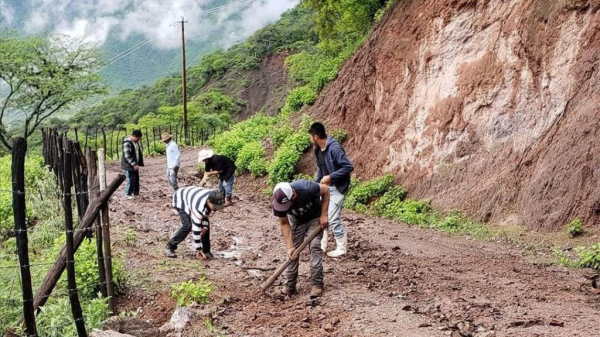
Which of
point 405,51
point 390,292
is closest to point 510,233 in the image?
point 390,292

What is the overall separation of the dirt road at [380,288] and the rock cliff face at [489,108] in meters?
1.48

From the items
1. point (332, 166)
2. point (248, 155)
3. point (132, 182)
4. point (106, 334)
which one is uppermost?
point (332, 166)

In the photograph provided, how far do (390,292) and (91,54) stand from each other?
30150 millimetres

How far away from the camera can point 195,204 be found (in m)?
8.40

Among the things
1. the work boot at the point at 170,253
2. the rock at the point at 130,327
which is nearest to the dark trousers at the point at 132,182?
the work boot at the point at 170,253

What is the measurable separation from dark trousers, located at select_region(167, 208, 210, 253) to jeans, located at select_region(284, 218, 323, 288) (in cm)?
215

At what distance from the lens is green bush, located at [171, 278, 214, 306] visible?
267 inches

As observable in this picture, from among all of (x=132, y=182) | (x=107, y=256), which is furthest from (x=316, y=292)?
(x=132, y=182)

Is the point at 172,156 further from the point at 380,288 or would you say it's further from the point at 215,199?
the point at 380,288

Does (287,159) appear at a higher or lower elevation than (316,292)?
higher

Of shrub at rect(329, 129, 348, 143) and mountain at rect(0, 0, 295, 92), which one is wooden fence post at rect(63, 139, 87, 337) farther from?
mountain at rect(0, 0, 295, 92)

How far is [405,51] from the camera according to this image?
1528 centimetres

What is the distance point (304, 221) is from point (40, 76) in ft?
91.4

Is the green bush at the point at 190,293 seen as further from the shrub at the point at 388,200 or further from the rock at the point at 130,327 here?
the shrub at the point at 388,200
